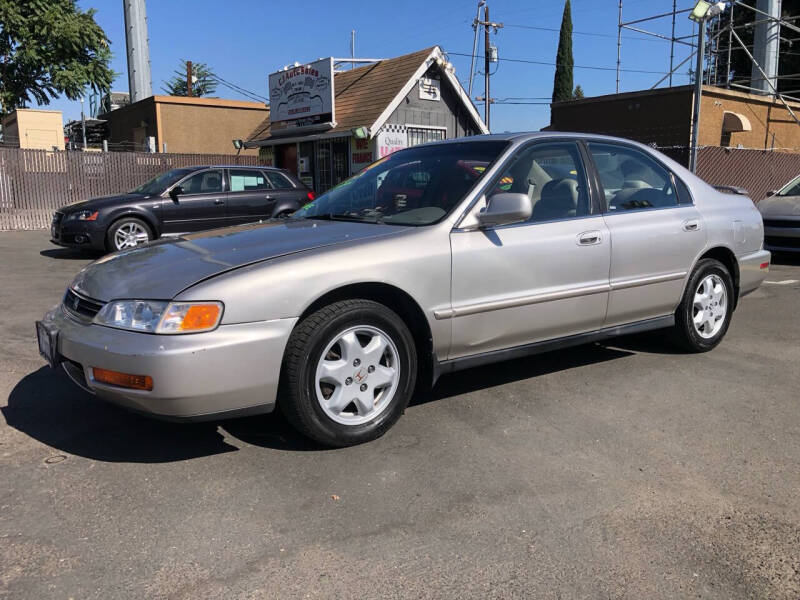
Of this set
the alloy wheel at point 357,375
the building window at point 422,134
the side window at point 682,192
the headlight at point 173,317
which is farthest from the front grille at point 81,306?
the building window at point 422,134

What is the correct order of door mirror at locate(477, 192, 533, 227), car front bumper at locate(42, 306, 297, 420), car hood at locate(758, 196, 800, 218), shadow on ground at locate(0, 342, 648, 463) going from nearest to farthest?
car front bumper at locate(42, 306, 297, 420) → shadow on ground at locate(0, 342, 648, 463) → door mirror at locate(477, 192, 533, 227) → car hood at locate(758, 196, 800, 218)

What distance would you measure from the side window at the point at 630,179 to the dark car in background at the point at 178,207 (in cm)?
624

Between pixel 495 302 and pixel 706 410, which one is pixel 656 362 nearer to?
pixel 706 410

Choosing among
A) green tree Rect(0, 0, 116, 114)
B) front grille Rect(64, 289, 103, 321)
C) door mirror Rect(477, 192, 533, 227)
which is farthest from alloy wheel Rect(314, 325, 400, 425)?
green tree Rect(0, 0, 116, 114)

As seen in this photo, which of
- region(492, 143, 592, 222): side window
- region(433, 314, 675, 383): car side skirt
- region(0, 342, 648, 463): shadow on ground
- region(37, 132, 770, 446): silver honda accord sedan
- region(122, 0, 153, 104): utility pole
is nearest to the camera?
region(37, 132, 770, 446): silver honda accord sedan

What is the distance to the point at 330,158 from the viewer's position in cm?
1827

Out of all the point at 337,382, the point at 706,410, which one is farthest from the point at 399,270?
the point at 706,410

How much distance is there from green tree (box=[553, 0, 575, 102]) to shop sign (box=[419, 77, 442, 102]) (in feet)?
108

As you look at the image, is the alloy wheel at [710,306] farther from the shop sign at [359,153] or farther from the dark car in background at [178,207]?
the shop sign at [359,153]

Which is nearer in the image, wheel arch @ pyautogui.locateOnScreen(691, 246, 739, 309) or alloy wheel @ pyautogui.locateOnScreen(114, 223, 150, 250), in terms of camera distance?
wheel arch @ pyautogui.locateOnScreen(691, 246, 739, 309)

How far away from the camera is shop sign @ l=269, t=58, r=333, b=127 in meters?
17.5

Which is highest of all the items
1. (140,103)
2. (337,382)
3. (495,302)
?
(140,103)

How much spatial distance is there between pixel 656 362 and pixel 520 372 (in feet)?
3.52

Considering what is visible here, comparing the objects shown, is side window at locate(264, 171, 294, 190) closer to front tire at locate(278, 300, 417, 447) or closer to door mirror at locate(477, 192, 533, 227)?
door mirror at locate(477, 192, 533, 227)
